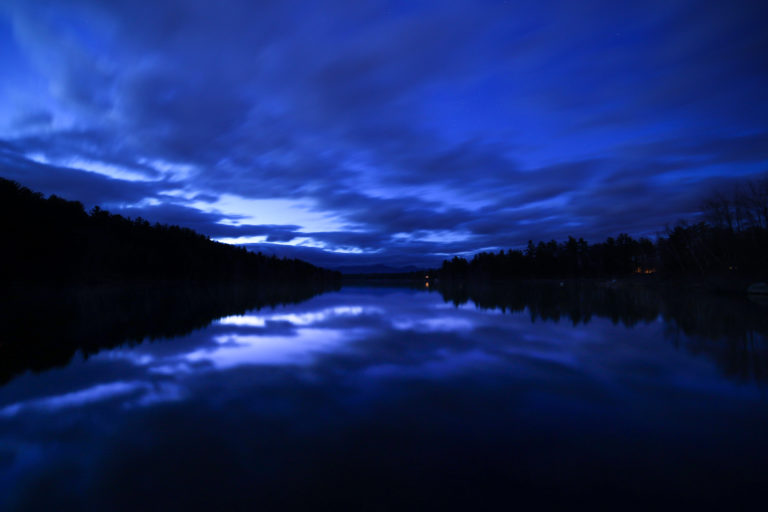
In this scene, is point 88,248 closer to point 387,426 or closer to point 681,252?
point 387,426

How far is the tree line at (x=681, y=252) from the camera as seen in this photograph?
170 ft

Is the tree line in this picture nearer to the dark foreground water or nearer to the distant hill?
the dark foreground water

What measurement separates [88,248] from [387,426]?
3330 inches

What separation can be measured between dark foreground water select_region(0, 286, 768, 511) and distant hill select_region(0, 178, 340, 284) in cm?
4723

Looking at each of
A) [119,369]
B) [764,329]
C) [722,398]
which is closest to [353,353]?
[119,369]

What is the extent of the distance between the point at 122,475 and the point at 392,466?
3800 millimetres

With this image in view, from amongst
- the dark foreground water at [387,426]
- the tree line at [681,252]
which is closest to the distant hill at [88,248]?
the dark foreground water at [387,426]

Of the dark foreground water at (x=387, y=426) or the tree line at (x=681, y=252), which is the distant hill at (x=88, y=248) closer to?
the dark foreground water at (x=387, y=426)

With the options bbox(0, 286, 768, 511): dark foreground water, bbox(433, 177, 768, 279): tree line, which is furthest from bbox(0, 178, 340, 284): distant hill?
bbox(433, 177, 768, 279): tree line

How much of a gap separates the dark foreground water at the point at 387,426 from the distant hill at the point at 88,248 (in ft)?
155

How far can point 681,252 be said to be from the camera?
84.5 meters

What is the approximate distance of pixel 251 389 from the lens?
9320 millimetres

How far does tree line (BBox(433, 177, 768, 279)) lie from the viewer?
51875 mm

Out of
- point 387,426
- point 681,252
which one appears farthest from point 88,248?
point 681,252
